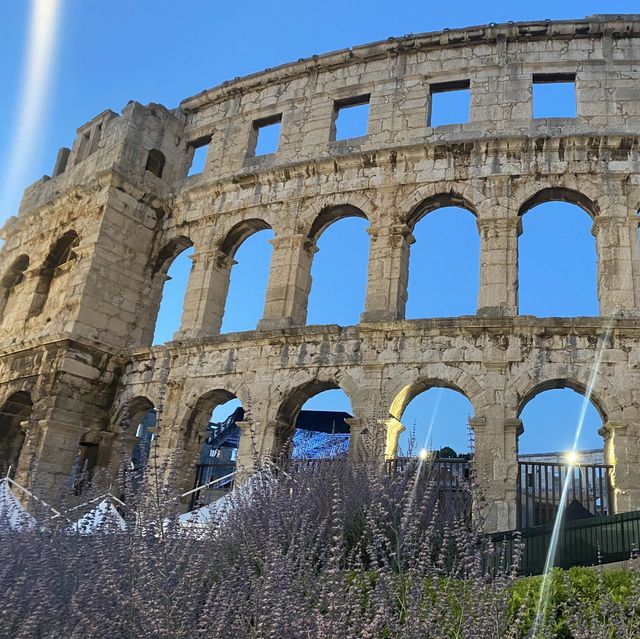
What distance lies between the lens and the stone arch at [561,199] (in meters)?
12.7

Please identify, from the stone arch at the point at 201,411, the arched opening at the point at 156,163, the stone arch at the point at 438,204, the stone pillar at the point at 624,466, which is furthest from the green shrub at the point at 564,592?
the arched opening at the point at 156,163

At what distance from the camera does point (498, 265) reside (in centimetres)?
1239

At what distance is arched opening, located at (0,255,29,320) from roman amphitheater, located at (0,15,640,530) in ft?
2.03

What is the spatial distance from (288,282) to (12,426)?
7808 millimetres

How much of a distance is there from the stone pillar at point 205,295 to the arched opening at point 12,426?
434cm

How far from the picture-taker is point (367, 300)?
13.0 metres

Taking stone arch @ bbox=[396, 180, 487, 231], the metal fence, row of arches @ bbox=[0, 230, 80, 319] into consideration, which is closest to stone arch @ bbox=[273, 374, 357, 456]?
stone arch @ bbox=[396, 180, 487, 231]

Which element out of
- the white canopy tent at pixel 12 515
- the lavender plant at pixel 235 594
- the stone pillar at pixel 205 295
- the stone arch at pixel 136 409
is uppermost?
the stone pillar at pixel 205 295

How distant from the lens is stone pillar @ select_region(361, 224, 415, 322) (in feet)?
41.4

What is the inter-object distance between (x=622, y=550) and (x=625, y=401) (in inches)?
146

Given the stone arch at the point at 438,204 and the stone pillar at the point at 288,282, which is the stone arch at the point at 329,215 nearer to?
the stone pillar at the point at 288,282

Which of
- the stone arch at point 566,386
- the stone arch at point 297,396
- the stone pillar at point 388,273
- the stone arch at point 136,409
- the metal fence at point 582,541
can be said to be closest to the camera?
the metal fence at point 582,541

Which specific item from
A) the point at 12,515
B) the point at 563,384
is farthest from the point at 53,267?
the point at 563,384

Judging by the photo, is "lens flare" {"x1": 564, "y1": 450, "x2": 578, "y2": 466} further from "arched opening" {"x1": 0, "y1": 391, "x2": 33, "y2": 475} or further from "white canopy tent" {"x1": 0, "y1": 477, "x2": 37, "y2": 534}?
"arched opening" {"x1": 0, "y1": 391, "x2": 33, "y2": 475}
